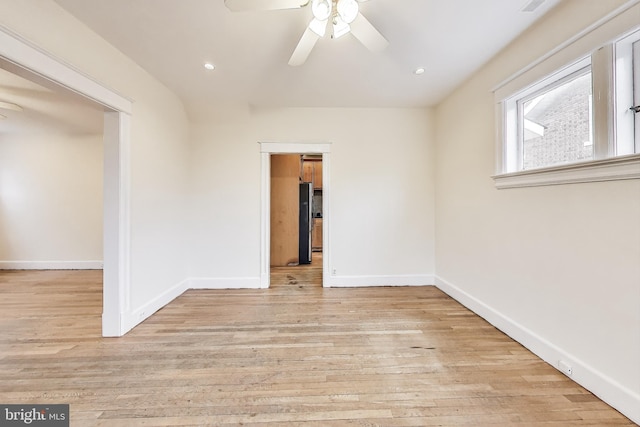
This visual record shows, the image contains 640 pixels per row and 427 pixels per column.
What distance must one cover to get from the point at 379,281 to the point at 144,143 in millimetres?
3281

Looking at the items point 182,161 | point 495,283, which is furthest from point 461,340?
point 182,161

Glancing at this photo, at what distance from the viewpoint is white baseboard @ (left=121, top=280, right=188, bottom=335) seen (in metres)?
2.23

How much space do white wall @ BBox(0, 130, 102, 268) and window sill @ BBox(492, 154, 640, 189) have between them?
6.43 m

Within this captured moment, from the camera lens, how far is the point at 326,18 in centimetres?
148

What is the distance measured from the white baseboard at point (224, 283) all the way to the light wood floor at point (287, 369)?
0.60 metres

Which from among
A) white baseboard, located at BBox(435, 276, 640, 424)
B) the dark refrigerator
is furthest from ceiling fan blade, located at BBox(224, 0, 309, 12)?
the dark refrigerator

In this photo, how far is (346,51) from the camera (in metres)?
2.16

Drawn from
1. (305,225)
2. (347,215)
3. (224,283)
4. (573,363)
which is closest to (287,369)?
(573,363)

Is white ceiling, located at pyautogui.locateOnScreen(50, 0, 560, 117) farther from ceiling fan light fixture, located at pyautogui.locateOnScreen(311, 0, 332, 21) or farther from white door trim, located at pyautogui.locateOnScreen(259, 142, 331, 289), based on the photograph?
white door trim, located at pyautogui.locateOnScreen(259, 142, 331, 289)

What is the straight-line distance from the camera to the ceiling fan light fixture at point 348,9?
138cm

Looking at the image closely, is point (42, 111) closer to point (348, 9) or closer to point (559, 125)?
point (348, 9)

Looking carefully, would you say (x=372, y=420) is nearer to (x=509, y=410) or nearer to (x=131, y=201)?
(x=509, y=410)

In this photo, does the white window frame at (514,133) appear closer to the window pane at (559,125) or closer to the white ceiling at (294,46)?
the window pane at (559,125)

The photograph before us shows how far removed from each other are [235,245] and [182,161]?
4.28 feet
